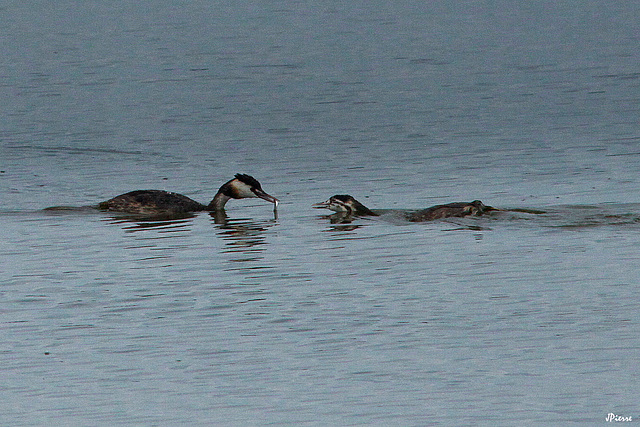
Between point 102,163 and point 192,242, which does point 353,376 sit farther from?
point 102,163

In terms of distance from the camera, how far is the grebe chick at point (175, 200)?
20.6 m

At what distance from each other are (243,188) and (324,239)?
350cm

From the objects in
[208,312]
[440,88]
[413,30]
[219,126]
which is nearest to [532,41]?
[413,30]

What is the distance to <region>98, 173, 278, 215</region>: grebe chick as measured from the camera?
67.5 feet

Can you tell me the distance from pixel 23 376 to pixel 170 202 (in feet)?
30.7

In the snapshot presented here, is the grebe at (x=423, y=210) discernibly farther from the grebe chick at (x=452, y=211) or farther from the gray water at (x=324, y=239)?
the gray water at (x=324, y=239)

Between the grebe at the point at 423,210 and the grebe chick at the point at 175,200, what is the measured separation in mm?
1445

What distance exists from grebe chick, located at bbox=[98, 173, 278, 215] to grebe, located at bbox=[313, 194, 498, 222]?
144 centimetres

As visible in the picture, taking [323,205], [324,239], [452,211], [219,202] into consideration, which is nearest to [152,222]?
[219,202]

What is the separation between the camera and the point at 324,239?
18047mm

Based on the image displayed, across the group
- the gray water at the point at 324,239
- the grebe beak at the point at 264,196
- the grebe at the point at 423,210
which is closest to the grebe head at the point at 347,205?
the grebe at the point at 423,210

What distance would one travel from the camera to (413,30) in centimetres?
4538

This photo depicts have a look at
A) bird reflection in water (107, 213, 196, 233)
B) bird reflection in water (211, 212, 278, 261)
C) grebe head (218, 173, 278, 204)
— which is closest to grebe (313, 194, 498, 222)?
bird reflection in water (211, 212, 278, 261)

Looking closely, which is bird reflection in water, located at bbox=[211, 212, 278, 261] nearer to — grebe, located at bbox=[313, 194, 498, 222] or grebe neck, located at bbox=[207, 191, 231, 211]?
grebe neck, located at bbox=[207, 191, 231, 211]
